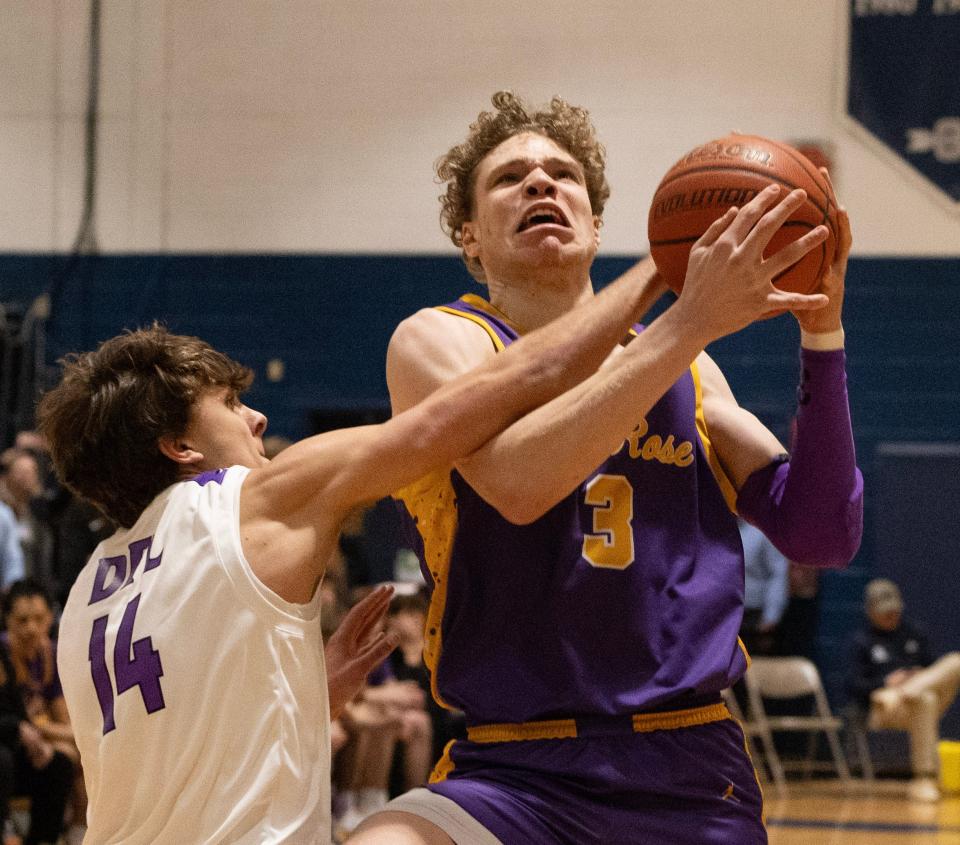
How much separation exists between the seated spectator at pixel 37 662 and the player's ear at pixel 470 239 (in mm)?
A: 5071

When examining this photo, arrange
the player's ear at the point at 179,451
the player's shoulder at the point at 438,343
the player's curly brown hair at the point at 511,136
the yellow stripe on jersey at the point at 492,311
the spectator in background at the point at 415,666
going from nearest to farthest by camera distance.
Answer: the player's ear at the point at 179,451 < the player's shoulder at the point at 438,343 < the yellow stripe on jersey at the point at 492,311 < the player's curly brown hair at the point at 511,136 < the spectator in background at the point at 415,666

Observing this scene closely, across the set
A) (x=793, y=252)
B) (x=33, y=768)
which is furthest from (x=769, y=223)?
(x=33, y=768)

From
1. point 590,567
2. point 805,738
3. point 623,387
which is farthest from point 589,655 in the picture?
point 805,738

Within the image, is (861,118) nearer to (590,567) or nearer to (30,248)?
(30,248)

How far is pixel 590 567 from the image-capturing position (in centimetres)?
297

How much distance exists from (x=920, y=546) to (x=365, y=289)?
211 inches

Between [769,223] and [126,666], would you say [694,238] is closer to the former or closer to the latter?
[769,223]

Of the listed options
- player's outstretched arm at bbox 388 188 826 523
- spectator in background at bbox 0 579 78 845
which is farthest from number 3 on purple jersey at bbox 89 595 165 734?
spectator in background at bbox 0 579 78 845

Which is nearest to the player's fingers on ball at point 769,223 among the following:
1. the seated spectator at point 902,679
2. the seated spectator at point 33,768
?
the seated spectator at point 33,768

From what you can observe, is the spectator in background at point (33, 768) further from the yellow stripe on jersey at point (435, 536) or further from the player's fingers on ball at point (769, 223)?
the player's fingers on ball at point (769, 223)

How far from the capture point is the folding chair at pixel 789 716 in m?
11.3

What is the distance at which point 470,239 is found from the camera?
3635 millimetres

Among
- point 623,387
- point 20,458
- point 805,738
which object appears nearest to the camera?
point 623,387

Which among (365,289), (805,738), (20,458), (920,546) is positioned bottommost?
(805,738)
